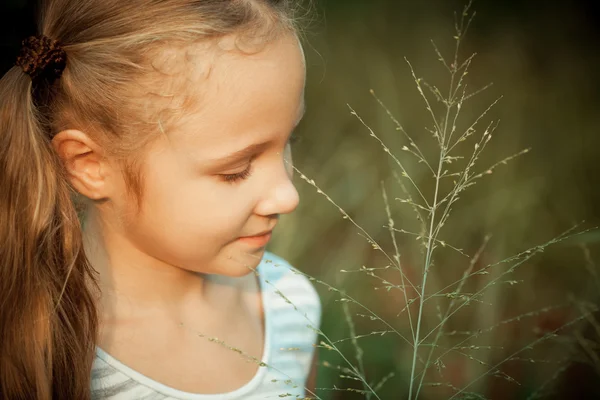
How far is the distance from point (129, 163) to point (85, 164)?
4.8 inches

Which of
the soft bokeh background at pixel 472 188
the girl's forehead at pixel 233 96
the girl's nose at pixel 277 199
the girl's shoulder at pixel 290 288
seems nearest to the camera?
the girl's forehead at pixel 233 96

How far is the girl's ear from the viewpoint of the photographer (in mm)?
1448

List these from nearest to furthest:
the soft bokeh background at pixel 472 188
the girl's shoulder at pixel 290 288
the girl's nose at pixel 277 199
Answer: the girl's nose at pixel 277 199, the girl's shoulder at pixel 290 288, the soft bokeh background at pixel 472 188

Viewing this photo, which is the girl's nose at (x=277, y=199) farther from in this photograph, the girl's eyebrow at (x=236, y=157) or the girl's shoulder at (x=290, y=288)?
the girl's shoulder at (x=290, y=288)

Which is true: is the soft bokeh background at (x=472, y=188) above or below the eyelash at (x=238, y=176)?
below

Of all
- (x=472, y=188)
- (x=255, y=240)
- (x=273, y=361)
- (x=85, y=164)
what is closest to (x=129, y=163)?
(x=85, y=164)

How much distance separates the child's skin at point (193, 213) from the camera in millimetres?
1399

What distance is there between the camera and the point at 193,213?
1439mm

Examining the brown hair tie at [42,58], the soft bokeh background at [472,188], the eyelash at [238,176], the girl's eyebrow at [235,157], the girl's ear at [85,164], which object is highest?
the brown hair tie at [42,58]

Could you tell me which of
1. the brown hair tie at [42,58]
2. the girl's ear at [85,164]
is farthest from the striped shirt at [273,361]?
the brown hair tie at [42,58]

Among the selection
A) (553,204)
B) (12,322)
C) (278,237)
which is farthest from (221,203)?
(553,204)

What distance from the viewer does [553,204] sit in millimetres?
3105

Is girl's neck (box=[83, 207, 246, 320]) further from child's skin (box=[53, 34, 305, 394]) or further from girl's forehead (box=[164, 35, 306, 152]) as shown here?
girl's forehead (box=[164, 35, 306, 152])

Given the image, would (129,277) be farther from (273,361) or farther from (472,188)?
(472,188)
